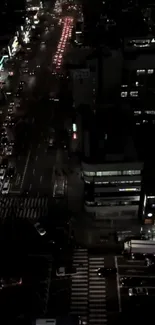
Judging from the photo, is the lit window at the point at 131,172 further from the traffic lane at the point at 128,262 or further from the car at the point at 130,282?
the car at the point at 130,282

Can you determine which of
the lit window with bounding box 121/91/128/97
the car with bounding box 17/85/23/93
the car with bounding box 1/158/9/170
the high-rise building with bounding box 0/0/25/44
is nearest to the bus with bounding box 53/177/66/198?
the car with bounding box 1/158/9/170

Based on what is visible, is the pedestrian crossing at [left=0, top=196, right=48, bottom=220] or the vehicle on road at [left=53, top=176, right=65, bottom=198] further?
the vehicle on road at [left=53, top=176, right=65, bottom=198]

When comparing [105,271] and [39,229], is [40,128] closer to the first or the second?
[39,229]

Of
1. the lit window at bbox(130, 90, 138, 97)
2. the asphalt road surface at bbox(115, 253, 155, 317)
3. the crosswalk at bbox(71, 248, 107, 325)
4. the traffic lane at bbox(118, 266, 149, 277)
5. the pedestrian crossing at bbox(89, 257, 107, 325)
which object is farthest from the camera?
the lit window at bbox(130, 90, 138, 97)

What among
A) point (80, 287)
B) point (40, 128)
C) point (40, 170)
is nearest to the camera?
point (80, 287)

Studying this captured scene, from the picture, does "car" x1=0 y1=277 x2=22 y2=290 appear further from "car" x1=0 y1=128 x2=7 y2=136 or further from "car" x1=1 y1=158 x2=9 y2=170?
"car" x1=0 y1=128 x2=7 y2=136

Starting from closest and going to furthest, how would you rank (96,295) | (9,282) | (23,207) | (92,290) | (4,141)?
(96,295) → (92,290) → (9,282) → (23,207) → (4,141)

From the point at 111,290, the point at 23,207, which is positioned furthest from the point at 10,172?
the point at 111,290
